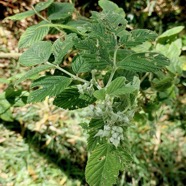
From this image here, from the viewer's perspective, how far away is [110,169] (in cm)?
90

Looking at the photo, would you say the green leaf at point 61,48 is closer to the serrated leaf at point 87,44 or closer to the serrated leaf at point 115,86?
the serrated leaf at point 87,44

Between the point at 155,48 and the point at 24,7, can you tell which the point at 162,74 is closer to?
the point at 155,48

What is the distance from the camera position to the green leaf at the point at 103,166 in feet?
2.94

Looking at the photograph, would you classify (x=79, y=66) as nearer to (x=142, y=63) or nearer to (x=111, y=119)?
(x=142, y=63)

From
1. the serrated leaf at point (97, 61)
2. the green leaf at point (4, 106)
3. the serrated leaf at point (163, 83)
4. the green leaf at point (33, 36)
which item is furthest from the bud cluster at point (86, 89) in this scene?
the green leaf at point (4, 106)

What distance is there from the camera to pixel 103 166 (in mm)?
911

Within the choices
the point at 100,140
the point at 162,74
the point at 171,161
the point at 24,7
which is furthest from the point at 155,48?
the point at 24,7

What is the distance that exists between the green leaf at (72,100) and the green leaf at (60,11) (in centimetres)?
47

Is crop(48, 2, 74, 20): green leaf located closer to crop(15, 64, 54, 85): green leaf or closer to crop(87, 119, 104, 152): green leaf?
crop(15, 64, 54, 85): green leaf

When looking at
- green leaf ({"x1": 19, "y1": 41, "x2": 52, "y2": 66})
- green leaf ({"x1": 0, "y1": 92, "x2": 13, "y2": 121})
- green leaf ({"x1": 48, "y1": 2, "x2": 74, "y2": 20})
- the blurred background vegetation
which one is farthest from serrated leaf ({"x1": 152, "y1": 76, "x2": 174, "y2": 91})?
green leaf ({"x1": 0, "y1": 92, "x2": 13, "y2": 121})

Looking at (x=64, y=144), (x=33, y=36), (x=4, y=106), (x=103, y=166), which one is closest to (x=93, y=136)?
(x=103, y=166)

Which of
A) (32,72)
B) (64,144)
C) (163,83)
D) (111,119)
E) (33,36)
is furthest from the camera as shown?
(64,144)

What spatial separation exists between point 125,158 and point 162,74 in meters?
0.81

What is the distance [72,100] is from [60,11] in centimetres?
57
